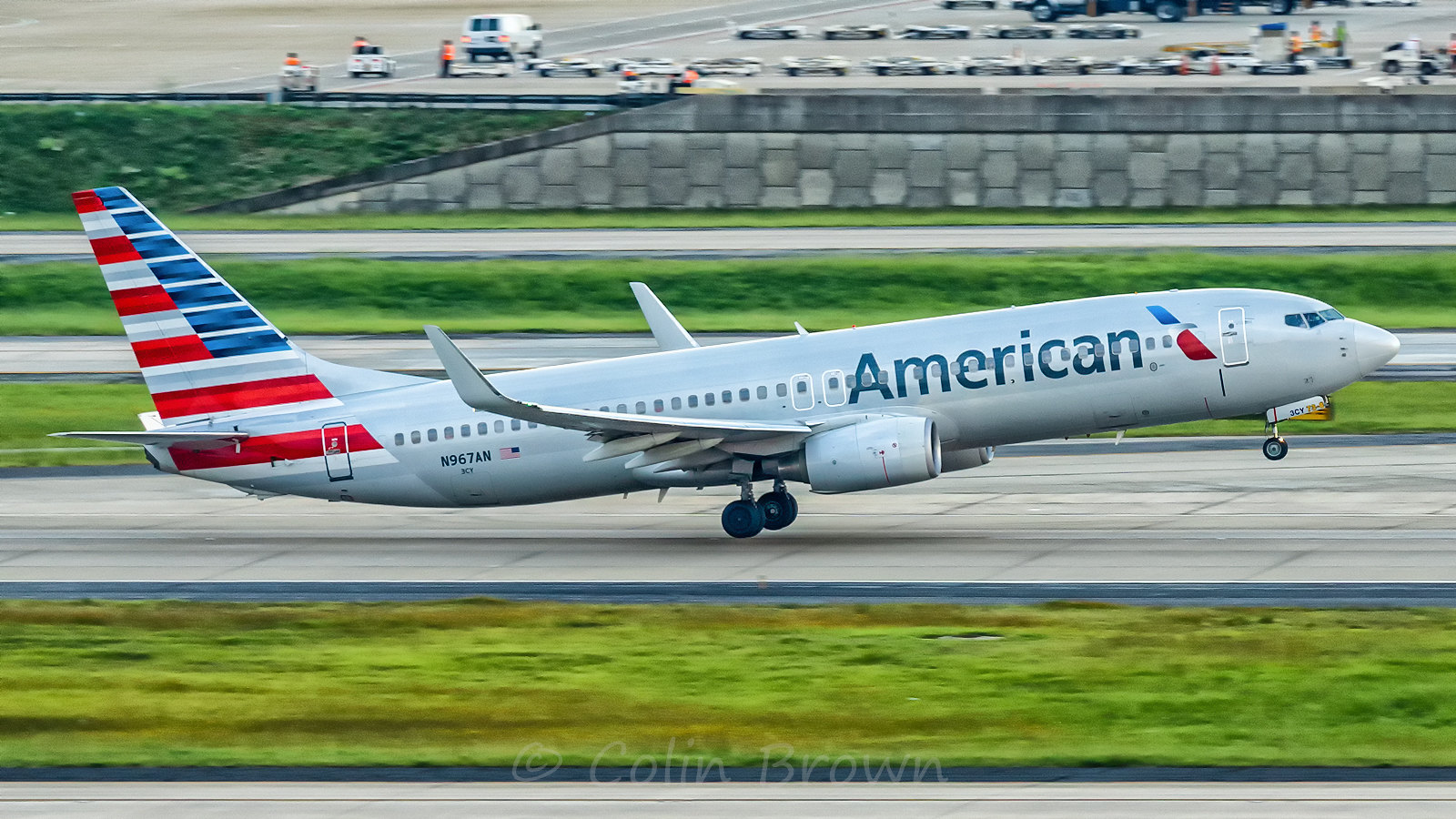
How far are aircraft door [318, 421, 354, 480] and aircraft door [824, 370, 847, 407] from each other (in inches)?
415

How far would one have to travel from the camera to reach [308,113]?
9762 cm

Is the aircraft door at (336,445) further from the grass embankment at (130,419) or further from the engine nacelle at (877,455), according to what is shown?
the grass embankment at (130,419)

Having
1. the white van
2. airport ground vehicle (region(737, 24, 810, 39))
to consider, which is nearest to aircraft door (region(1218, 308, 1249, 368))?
the white van

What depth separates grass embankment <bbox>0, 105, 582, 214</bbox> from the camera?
3706 inches

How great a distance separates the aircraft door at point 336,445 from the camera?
40250 millimetres

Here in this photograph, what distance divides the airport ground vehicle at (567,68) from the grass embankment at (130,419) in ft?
181

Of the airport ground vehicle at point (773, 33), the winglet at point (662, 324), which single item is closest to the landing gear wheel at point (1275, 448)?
the winglet at point (662, 324)

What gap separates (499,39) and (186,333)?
3187 inches

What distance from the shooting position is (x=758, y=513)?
39.9 meters

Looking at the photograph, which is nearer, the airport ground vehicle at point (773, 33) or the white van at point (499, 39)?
the white van at point (499, 39)

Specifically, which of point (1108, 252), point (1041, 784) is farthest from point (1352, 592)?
point (1108, 252)
